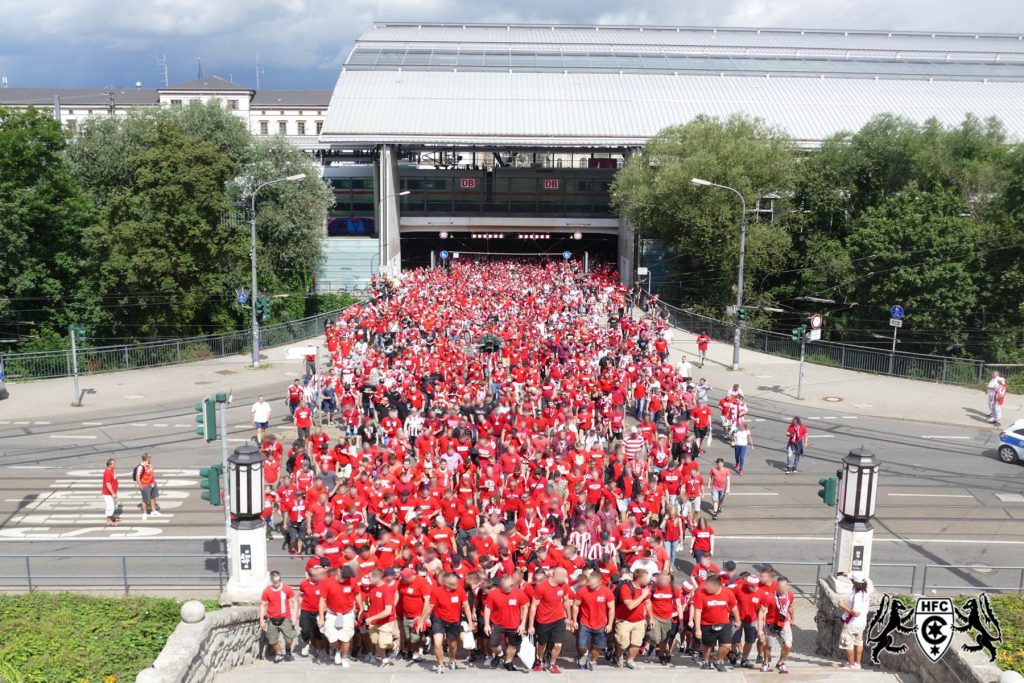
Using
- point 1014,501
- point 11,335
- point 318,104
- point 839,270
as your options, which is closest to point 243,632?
point 1014,501

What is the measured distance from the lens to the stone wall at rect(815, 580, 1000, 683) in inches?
324

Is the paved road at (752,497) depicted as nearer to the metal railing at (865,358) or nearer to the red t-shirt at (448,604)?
the red t-shirt at (448,604)

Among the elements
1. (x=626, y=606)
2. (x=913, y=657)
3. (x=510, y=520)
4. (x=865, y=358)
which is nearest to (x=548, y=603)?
(x=626, y=606)

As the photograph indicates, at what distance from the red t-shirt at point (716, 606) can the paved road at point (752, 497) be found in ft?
17.3

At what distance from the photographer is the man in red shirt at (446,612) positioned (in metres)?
9.80

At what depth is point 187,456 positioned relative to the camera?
21.9m

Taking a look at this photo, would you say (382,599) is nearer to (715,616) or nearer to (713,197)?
(715,616)

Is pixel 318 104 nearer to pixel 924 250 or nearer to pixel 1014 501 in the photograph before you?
pixel 924 250

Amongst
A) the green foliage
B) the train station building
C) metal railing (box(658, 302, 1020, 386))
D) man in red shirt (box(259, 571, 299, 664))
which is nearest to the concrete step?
man in red shirt (box(259, 571, 299, 664))

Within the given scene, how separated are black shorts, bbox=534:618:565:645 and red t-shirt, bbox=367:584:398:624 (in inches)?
69.9

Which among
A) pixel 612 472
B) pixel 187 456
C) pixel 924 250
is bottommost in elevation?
pixel 187 456

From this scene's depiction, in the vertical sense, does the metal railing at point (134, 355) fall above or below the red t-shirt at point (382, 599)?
below

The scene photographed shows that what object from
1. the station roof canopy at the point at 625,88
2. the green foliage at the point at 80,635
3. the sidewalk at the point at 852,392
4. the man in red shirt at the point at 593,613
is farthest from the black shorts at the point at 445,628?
the station roof canopy at the point at 625,88

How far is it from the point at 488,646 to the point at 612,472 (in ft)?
20.5
